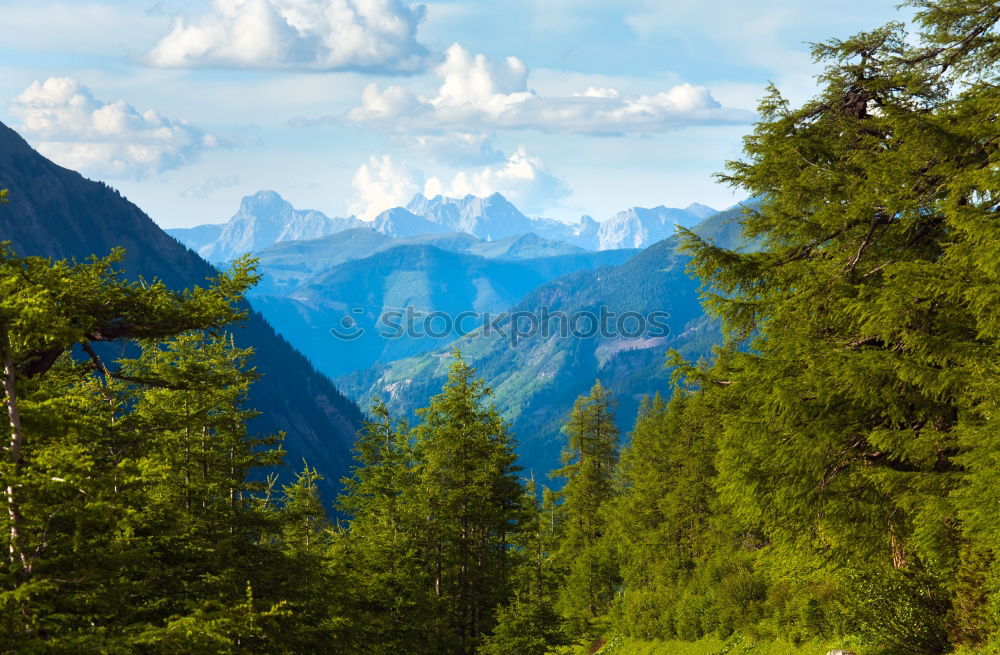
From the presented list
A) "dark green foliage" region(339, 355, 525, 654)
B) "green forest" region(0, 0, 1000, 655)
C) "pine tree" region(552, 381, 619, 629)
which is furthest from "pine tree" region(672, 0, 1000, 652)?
"pine tree" region(552, 381, 619, 629)

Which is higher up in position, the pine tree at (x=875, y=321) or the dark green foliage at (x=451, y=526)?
the pine tree at (x=875, y=321)

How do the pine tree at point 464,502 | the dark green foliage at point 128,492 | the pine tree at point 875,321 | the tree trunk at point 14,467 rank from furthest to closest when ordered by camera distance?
1. the pine tree at point 464,502
2. the pine tree at point 875,321
3. the dark green foliage at point 128,492
4. the tree trunk at point 14,467

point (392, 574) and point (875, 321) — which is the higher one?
point (875, 321)

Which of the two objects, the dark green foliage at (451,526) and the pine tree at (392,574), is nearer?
the pine tree at (392,574)

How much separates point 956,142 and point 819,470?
223 inches

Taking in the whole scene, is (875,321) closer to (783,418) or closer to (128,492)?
(783,418)

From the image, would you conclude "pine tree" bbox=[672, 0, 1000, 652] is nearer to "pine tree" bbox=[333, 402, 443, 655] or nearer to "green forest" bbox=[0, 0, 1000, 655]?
"green forest" bbox=[0, 0, 1000, 655]

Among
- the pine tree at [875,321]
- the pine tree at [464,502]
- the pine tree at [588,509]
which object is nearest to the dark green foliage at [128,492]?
the pine tree at [464,502]

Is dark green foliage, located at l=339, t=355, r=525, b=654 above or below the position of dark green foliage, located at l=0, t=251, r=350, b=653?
below

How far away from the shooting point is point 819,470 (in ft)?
43.6

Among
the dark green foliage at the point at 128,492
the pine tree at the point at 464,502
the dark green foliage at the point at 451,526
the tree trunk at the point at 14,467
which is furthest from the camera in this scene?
the pine tree at the point at 464,502

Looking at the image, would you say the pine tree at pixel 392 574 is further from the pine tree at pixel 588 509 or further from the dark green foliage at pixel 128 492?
the pine tree at pixel 588 509

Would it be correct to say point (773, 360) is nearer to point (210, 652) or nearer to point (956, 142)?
point (956, 142)

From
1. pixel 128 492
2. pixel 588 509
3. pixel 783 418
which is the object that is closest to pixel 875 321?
pixel 783 418
